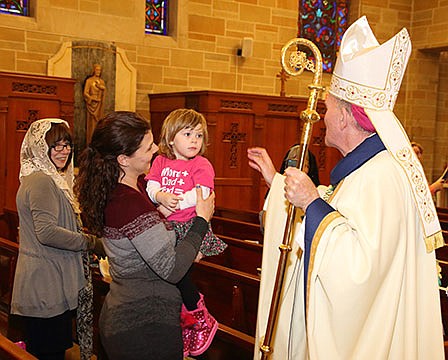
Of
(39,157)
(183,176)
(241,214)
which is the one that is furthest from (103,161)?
(241,214)

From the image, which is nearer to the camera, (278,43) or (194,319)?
(194,319)

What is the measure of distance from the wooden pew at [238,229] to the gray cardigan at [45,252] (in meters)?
2.12

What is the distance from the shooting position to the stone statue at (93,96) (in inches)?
360

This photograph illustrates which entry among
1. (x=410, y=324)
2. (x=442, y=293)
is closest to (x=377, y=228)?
(x=410, y=324)

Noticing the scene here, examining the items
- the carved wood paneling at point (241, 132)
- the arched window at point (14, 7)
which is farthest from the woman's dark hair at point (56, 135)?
the arched window at point (14, 7)

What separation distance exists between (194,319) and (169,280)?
0.42m

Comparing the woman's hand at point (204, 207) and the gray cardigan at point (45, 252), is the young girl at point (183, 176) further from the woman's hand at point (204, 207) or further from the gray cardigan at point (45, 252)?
the gray cardigan at point (45, 252)

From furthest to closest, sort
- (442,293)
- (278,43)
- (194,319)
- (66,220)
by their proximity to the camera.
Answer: (278,43) < (442,293) < (66,220) < (194,319)

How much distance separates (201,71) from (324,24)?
117 inches

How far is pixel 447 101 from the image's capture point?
13.0 m

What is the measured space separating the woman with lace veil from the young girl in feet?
1.83

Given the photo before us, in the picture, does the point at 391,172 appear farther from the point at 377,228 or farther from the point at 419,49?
the point at 419,49

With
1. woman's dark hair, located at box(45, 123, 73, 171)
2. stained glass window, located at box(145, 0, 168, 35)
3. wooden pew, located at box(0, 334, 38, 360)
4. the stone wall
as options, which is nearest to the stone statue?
the stone wall

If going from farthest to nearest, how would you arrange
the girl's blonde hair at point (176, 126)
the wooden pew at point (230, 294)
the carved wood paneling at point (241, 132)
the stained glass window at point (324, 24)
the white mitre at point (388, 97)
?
the stained glass window at point (324, 24)
the carved wood paneling at point (241, 132)
the wooden pew at point (230, 294)
the girl's blonde hair at point (176, 126)
the white mitre at point (388, 97)
